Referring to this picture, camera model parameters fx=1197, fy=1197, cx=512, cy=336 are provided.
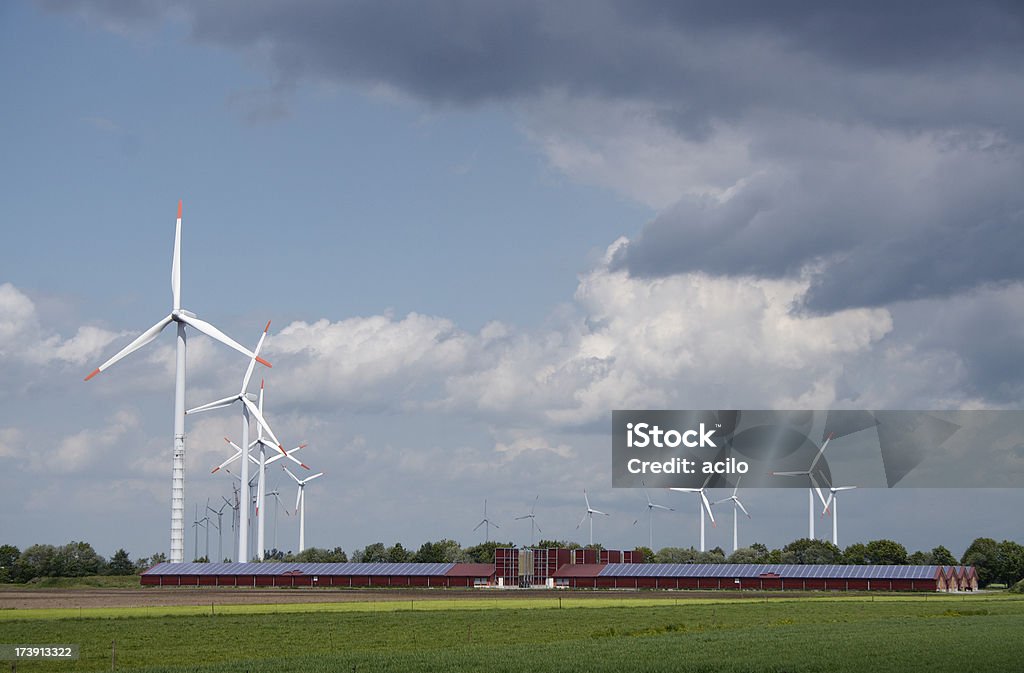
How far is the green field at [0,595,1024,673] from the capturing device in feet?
179

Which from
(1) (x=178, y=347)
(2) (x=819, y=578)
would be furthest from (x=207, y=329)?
(2) (x=819, y=578)

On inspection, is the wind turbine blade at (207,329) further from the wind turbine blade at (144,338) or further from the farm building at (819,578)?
the farm building at (819,578)

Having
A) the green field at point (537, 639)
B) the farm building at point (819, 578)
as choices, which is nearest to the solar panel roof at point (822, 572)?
the farm building at point (819, 578)

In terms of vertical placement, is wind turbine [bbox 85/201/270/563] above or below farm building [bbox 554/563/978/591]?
above

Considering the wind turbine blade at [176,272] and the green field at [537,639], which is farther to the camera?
the wind turbine blade at [176,272]

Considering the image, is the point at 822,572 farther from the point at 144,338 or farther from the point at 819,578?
the point at 144,338

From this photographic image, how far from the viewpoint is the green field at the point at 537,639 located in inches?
2153

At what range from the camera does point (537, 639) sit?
72.2 meters

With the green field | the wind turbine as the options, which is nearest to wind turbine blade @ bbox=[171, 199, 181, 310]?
the wind turbine

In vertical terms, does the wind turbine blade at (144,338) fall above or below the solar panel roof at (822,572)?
above

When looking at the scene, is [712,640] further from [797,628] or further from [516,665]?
[516,665]

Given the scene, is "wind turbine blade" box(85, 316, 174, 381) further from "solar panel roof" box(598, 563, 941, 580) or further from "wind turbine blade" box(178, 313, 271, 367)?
"solar panel roof" box(598, 563, 941, 580)

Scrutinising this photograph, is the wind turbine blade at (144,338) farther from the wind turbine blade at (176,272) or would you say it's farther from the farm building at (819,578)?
the farm building at (819,578)

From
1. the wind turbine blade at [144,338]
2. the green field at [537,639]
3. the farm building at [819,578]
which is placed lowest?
the farm building at [819,578]
